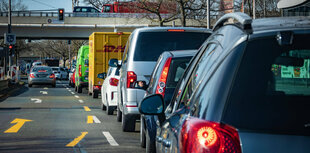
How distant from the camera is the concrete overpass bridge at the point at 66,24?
194 ft

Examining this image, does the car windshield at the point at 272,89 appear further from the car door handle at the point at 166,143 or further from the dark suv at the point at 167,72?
the dark suv at the point at 167,72

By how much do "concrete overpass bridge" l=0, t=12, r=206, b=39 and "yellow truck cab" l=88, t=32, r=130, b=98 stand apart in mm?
36413

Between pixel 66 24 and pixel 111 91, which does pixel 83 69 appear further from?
pixel 66 24

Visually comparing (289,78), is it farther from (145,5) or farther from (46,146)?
(145,5)

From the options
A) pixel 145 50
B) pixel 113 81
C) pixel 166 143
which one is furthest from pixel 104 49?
pixel 166 143

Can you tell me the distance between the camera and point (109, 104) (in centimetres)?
1475

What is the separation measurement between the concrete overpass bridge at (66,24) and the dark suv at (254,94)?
183ft

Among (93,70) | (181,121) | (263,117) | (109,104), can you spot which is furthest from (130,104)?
(93,70)

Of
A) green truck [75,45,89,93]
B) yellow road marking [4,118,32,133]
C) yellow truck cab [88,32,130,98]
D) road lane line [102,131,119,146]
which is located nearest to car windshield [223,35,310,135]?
road lane line [102,131,119,146]

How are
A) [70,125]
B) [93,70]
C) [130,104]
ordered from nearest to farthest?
[130,104]
[70,125]
[93,70]

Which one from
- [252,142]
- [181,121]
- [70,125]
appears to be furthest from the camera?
[70,125]

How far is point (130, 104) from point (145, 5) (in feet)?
107

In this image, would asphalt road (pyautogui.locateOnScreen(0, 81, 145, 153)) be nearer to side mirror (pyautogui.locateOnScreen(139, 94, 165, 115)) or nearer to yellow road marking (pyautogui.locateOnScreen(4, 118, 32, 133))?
yellow road marking (pyautogui.locateOnScreen(4, 118, 32, 133))

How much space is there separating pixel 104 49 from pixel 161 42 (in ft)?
39.3
